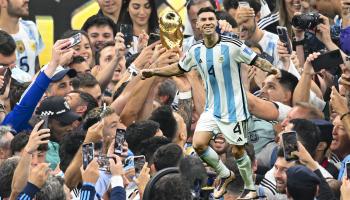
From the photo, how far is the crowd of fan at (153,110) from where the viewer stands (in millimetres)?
12781

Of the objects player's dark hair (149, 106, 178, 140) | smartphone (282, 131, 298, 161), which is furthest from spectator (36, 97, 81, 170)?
smartphone (282, 131, 298, 161)

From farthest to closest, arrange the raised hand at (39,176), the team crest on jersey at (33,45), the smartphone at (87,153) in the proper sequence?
the team crest on jersey at (33,45), the smartphone at (87,153), the raised hand at (39,176)

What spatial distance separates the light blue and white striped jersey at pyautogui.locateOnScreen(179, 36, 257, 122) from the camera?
13938 mm

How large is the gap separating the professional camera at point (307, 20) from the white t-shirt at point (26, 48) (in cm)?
430

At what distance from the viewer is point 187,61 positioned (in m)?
14.2

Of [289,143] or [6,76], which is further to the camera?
[6,76]

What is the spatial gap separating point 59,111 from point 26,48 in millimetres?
4115

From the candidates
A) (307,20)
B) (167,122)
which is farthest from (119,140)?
(307,20)

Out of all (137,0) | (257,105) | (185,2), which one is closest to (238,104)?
(257,105)

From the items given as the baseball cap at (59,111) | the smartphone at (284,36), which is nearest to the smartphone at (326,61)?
the smartphone at (284,36)

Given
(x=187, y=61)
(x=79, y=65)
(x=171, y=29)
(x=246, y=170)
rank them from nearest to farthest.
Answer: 1. (x=246, y=170)
2. (x=187, y=61)
3. (x=171, y=29)
4. (x=79, y=65)

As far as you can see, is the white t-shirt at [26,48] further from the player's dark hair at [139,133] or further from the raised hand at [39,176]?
the raised hand at [39,176]

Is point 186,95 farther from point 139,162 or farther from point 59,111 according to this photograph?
point 139,162

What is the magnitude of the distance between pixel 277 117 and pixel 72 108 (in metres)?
2.12
